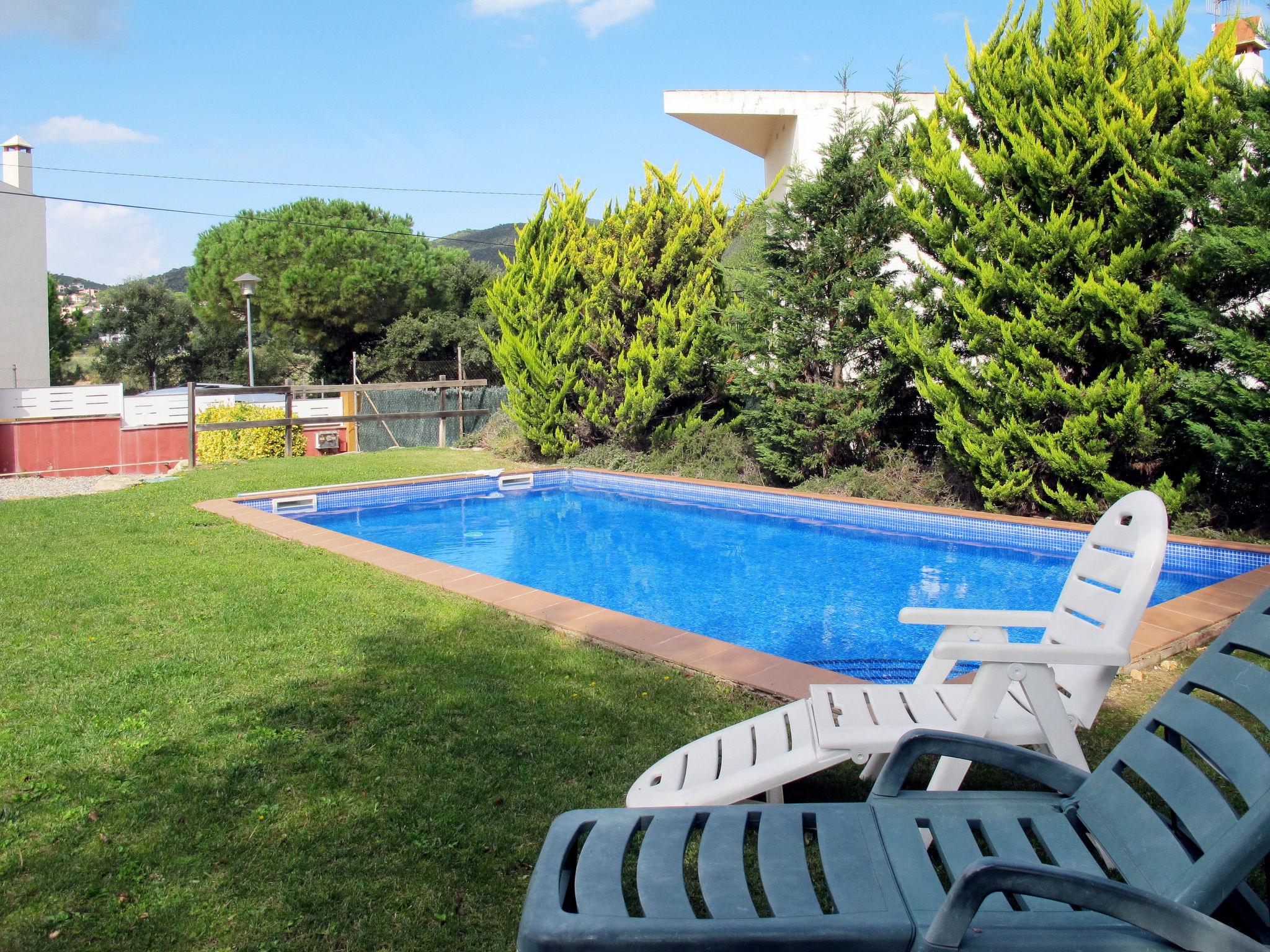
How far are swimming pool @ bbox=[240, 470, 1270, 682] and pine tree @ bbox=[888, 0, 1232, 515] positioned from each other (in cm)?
97

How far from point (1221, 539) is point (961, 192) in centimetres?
409

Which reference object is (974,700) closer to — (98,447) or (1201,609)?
(1201,609)

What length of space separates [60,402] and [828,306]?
581 inches

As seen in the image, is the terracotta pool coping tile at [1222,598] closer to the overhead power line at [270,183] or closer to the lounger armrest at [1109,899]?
the lounger armrest at [1109,899]

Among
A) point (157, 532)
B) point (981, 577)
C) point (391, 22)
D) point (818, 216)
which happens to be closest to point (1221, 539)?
point (981, 577)

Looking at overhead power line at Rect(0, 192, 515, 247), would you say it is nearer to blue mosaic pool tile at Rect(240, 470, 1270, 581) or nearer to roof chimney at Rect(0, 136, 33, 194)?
roof chimney at Rect(0, 136, 33, 194)

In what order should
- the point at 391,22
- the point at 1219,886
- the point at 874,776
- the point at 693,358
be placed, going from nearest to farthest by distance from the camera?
the point at 1219,886
the point at 874,776
the point at 693,358
the point at 391,22

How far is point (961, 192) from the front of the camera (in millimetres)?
8883

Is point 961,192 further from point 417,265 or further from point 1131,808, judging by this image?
point 417,265

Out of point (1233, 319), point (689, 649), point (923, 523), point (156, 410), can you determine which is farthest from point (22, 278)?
point (1233, 319)

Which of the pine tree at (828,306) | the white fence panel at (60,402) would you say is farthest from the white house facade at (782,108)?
the white fence panel at (60,402)

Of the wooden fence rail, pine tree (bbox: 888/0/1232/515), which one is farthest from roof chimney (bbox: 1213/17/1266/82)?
the wooden fence rail

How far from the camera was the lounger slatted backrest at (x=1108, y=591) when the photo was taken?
266 cm

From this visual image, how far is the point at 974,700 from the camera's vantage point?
2523 mm
